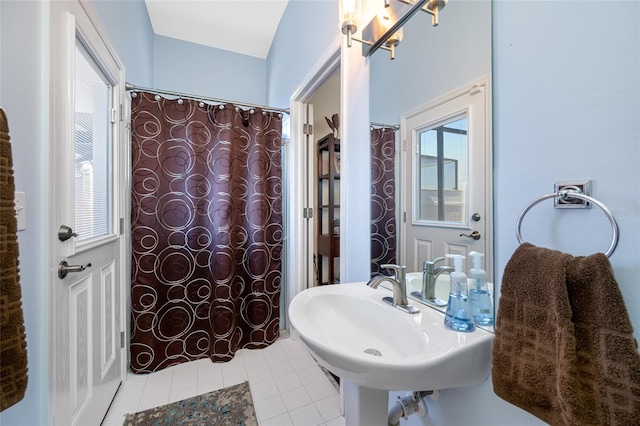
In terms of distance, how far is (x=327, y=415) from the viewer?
4.45ft

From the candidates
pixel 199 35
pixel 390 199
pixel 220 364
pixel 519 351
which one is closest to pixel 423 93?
pixel 390 199

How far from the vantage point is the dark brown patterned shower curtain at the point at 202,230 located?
1692mm

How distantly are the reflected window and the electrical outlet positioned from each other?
240mm

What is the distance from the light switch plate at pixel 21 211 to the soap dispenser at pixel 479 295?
132cm

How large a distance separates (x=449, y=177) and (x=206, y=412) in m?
1.64

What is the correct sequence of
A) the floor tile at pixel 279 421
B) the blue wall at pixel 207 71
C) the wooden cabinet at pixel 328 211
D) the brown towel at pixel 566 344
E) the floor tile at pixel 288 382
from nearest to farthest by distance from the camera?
the brown towel at pixel 566 344
the floor tile at pixel 279 421
the floor tile at pixel 288 382
the wooden cabinet at pixel 328 211
the blue wall at pixel 207 71

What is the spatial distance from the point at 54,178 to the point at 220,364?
4.94 ft

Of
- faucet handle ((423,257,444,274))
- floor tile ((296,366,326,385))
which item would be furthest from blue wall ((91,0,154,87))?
floor tile ((296,366,326,385))

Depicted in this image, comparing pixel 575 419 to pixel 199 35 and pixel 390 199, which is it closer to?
pixel 390 199

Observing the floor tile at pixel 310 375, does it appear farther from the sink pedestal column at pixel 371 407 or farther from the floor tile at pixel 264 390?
the sink pedestal column at pixel 371 407

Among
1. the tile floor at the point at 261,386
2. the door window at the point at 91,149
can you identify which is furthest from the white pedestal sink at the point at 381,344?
the door window at the point at 91,149

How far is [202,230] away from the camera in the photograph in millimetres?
1833

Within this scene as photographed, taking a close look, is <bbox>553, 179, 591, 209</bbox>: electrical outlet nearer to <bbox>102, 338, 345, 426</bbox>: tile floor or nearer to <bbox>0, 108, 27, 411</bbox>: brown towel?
<bbox>0, 108, 27, 411</bbox>: brown towel

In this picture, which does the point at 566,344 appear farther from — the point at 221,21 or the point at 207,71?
the point at 207,71
